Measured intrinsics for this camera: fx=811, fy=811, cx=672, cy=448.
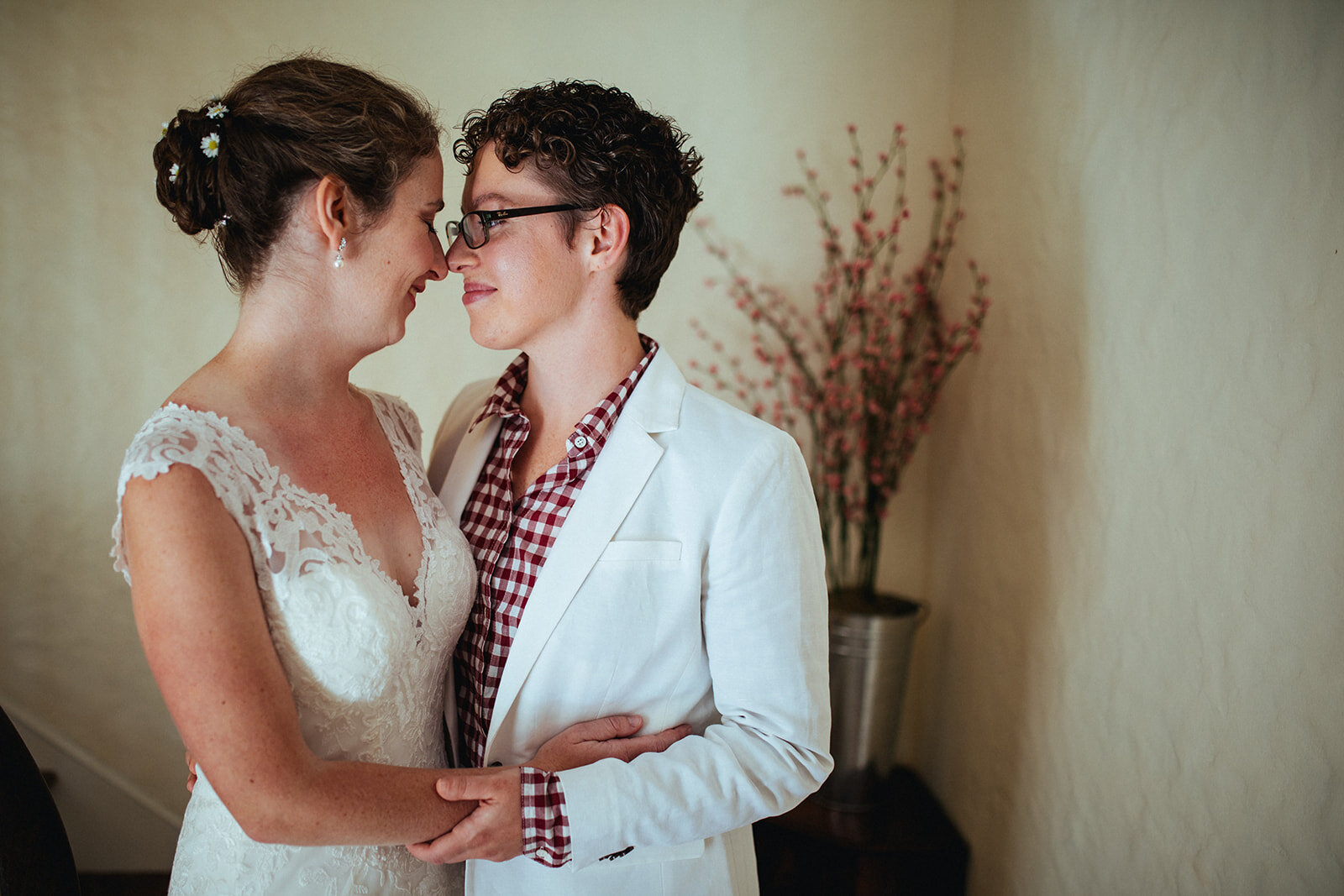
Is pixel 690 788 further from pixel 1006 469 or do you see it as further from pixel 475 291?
pixel 1006 469

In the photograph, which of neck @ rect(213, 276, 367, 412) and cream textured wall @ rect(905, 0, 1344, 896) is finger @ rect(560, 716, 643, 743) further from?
cream textured wall @ rect(905, 0, 1344, 896)

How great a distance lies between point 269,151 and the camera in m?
1.19

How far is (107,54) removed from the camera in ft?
8.14

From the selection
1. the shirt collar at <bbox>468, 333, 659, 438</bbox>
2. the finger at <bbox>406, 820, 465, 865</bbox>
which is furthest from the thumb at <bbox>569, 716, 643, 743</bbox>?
the shirt collar at <bbox>468, 333, 659, 438</bbox>

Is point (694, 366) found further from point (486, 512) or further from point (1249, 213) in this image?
point (1249, 213)

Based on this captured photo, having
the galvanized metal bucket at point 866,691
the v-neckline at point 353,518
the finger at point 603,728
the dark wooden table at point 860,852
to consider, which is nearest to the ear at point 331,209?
the v-neckline at point 353,518

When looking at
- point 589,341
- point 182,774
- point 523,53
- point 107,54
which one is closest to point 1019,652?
point 589,341

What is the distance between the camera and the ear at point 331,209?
121cm

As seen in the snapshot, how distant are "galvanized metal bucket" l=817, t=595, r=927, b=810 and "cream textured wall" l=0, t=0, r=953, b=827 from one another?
113 centimetres

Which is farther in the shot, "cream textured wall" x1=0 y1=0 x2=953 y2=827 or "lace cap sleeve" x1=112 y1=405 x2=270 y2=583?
"cream textured wall" x1=0 y1=0 x2=953 y2=827

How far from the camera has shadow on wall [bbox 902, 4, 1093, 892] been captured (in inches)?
74.1

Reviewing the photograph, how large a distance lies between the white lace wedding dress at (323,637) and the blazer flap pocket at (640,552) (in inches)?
10.4

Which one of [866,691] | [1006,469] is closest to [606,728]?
[866,691]

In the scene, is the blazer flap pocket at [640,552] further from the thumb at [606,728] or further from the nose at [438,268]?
the nose at [438,268]
